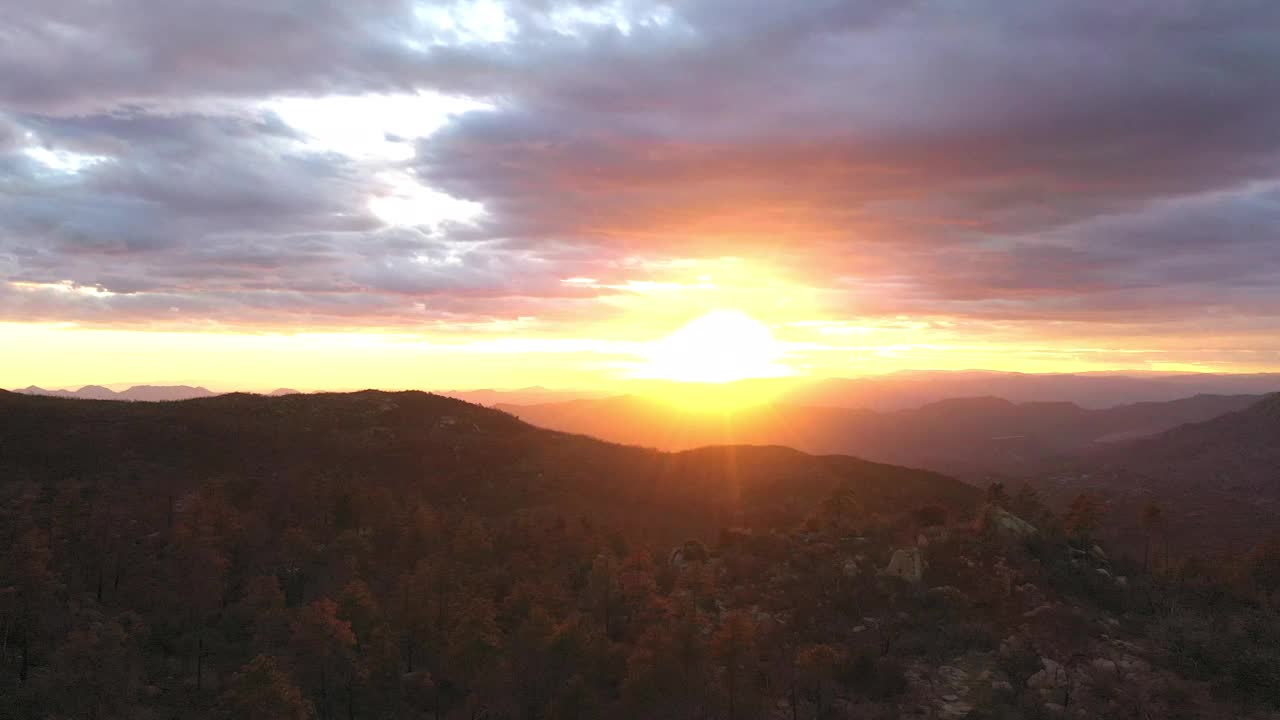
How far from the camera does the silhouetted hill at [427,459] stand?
56.0 m

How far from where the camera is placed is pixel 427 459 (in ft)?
216

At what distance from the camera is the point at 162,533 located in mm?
41969

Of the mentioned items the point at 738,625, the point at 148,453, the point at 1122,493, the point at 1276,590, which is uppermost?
the point at 148,453

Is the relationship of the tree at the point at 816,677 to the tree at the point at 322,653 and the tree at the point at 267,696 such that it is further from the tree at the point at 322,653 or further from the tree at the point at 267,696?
the tree at the point at 267,696

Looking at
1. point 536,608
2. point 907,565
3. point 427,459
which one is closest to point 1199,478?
point 907,565

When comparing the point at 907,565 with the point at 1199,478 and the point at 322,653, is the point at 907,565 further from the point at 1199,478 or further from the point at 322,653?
the point at 1199,478

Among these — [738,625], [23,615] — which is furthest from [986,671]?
[23,615]

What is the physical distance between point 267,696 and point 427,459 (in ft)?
154

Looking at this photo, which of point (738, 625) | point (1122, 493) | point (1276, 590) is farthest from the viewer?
point (1122, 493)

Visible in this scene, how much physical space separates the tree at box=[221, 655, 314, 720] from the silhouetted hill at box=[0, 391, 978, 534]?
3751 cm

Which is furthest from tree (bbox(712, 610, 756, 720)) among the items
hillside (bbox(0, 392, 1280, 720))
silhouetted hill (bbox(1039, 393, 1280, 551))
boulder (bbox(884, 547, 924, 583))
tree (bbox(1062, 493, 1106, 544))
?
silhouetted hill (bbox(1039, 393, 1280, 551))

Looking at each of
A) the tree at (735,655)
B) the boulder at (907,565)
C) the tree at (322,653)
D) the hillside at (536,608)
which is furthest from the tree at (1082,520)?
the tree at (322,653)

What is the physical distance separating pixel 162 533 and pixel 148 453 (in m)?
19.4

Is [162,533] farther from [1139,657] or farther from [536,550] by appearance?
[1139,657]
